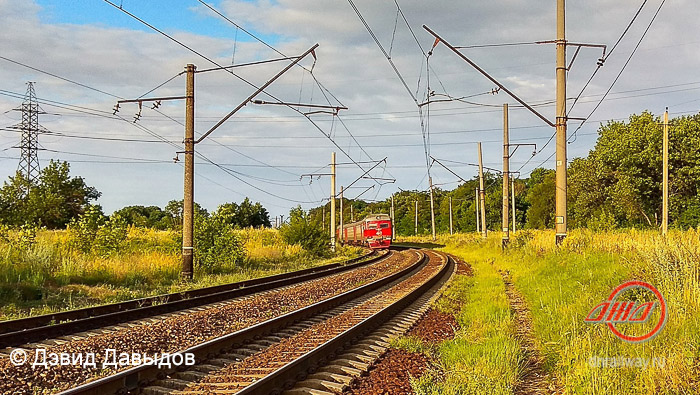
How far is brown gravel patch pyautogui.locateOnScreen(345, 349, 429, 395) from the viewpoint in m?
7.66

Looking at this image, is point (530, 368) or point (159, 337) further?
point (159, 337)

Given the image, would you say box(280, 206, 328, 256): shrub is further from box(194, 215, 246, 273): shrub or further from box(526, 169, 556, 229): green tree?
box(526, 169, 556, 229): green tree

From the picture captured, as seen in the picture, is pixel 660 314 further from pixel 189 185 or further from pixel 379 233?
pixel 379 233

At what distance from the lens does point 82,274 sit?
764 inches

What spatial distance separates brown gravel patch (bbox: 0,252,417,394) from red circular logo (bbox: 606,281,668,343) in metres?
6.42

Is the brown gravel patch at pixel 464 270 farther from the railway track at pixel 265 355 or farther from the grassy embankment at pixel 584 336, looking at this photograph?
the railway track at pixel 265 355

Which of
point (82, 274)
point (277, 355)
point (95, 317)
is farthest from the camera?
point (82, 274)

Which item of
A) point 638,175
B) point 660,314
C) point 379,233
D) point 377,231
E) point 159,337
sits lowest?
point 159,337

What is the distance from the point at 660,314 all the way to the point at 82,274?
653 inches

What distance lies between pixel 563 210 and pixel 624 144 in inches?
1388

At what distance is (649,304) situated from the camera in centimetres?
934

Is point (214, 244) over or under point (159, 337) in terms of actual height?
over

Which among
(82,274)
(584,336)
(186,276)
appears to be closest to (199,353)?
(584,336)

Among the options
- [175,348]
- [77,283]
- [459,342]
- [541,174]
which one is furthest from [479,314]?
[541,174]
